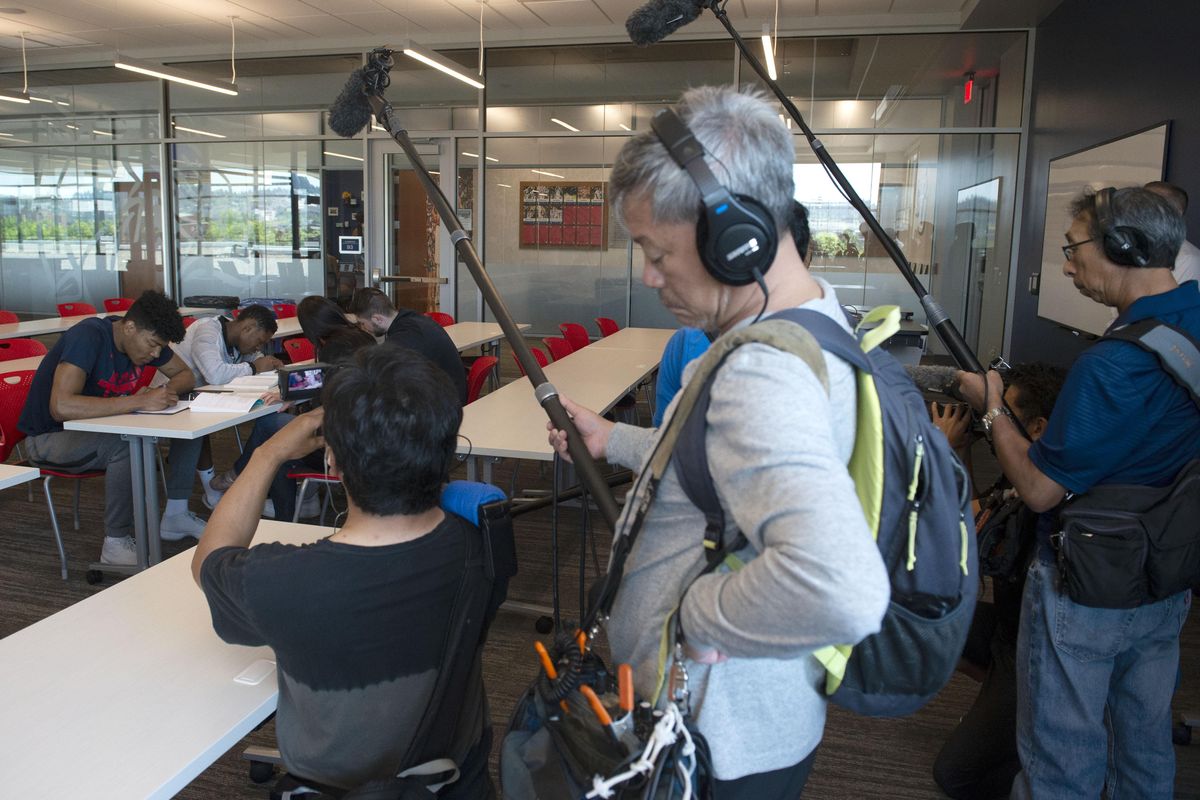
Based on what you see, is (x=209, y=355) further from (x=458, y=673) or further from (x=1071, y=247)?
(x=1071, y=247)

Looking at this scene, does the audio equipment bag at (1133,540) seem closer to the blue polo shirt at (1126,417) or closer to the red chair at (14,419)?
the blue polo shirt at (1126,417)

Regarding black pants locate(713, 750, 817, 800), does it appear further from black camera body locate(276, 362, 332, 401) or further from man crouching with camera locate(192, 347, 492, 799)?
black camera body locate(276, 362, 332, 401)

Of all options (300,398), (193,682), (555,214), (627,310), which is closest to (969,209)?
(627,310)

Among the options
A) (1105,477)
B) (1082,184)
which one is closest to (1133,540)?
(1105,477)

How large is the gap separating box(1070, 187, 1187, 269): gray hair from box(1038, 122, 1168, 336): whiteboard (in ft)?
8.56

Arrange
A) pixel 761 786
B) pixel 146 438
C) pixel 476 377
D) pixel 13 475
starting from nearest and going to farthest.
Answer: pixel 761 786 < pixel 13 475 < pixel 146 438 < pixel 476 377

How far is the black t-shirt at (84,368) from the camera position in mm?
3508

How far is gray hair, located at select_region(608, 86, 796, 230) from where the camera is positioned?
0.85 m

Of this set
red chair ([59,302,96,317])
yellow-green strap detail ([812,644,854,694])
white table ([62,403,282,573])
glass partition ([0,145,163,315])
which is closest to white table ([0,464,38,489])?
white table ([62,403,282,573])

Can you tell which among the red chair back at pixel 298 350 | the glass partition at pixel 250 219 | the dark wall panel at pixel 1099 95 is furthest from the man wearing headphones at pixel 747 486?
the glass partition at pixel 250 219

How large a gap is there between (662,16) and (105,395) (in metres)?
3.01

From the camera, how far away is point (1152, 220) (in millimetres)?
1648

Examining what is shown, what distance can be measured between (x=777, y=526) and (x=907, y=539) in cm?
20

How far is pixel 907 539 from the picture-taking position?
2.81 feet
